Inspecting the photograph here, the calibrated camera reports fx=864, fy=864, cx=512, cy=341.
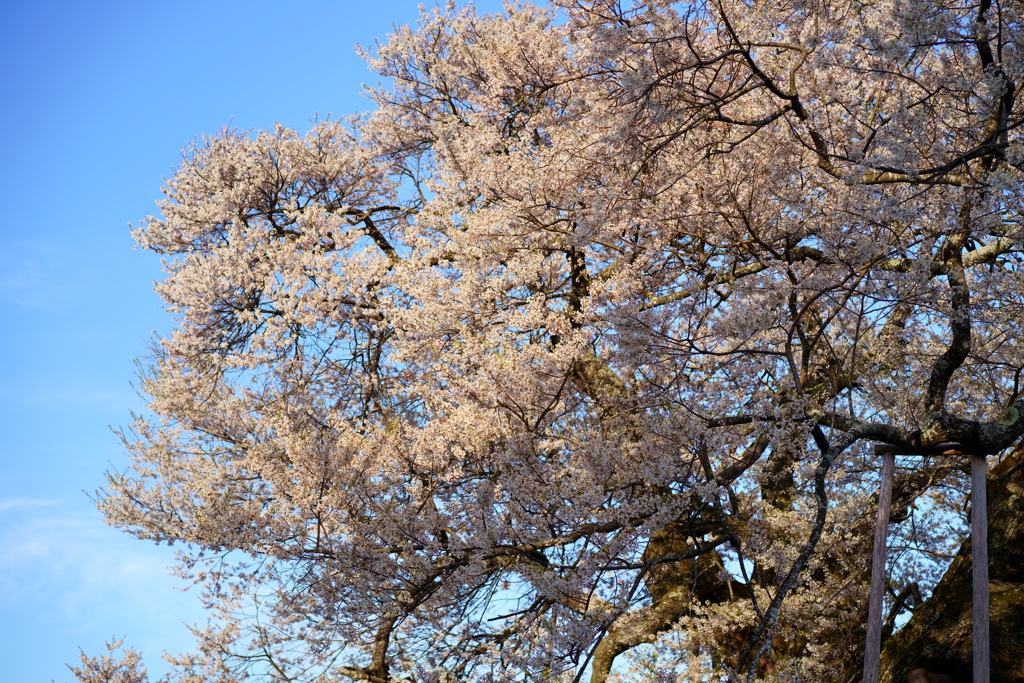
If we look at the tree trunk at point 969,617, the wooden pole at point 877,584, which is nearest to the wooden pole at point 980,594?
the wooden pole at point 877,584

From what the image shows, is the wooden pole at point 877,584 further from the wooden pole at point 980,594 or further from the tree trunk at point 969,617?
the tree trunk at point 969,617

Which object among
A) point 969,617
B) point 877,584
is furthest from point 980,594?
point 969,617

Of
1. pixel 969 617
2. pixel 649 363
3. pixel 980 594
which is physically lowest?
pixel 980 594

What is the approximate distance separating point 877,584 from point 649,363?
7.87 ft

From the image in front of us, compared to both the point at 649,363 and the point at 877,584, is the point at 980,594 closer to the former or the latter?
the point at 877,584

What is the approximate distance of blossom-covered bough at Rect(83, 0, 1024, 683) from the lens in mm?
6520

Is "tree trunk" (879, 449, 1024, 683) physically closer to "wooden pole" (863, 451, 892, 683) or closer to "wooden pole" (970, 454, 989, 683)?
"wooden pole" (970, 454, 989, 683)

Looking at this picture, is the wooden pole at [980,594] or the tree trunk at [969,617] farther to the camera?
the tree trunk at [969,617]

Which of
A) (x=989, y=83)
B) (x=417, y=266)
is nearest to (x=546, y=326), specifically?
(x=417, y=266)

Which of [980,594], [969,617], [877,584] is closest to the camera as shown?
[980,594]

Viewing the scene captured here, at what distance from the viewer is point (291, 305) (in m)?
9.12

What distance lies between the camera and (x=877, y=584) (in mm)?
5742

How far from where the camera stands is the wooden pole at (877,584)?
5746mm

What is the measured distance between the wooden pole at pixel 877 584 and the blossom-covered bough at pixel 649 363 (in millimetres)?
432
